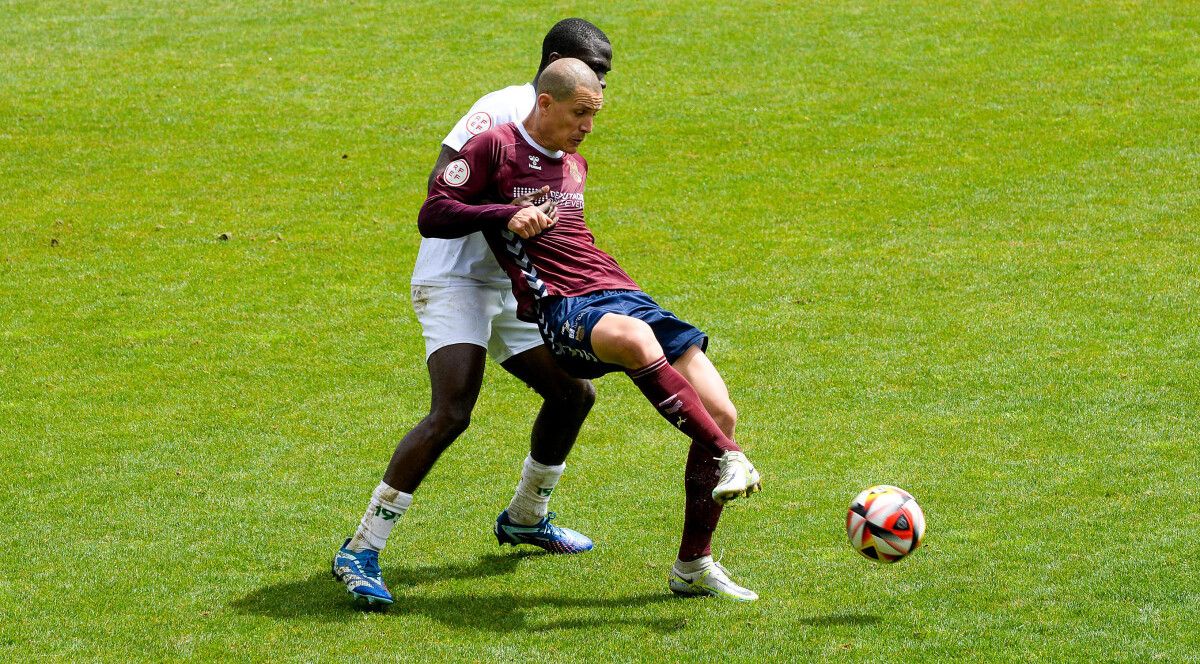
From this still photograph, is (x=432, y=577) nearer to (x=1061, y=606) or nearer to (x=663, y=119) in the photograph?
(x=1061, y=606)

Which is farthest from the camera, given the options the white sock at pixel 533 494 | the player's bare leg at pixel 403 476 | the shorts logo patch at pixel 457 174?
the white sock at pixel 533 494

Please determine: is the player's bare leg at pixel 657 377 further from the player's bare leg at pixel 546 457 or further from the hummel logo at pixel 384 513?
the hummel logo at pixel 384 513

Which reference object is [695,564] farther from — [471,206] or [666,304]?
[666,304]

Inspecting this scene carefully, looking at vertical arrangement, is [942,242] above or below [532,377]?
below

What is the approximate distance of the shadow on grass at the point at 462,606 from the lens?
237 inches

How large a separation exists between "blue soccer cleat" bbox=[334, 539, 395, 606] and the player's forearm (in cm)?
151

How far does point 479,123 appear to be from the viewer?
21.7 feet

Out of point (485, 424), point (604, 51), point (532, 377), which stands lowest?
point (485, 424)

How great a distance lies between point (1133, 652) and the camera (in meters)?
5.39

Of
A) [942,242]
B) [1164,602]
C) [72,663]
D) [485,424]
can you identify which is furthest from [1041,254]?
[72,663]

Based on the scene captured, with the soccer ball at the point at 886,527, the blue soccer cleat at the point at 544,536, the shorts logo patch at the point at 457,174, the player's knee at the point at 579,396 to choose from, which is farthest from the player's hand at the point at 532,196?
the soccer ball at the point at 886,527

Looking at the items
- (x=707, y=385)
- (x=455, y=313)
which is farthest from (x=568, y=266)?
(x=707, y=385)

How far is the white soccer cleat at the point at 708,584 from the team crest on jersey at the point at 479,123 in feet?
7.39

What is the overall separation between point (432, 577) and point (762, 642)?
5.89 feet
